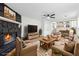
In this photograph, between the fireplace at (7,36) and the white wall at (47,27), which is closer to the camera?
the fireplace at (7,36)

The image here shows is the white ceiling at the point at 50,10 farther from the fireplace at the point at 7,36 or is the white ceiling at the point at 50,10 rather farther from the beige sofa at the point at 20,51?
the beige sofa at the point at 20,51

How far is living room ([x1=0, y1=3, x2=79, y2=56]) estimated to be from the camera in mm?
2789

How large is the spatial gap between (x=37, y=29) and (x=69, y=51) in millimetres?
2037

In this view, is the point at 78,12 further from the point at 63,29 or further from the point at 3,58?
the point at 3,58

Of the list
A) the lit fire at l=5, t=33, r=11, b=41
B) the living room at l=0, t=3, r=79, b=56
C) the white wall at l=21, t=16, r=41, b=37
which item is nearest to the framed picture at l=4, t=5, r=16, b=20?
the living room at l=0, t=3, r=79, b=56

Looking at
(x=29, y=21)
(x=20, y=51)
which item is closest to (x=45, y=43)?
(x=29, y=21)

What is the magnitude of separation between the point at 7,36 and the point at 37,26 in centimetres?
138

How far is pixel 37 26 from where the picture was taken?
4.05 metres

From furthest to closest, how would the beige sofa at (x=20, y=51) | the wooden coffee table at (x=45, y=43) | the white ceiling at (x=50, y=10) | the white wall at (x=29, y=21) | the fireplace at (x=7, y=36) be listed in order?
1. the wooden coffee table at (x=45, y=43)
2. the white wall at (x=29, y=21)
3. the white ceiling at (x=50, y=10)
4. the fireplace at (x=7, y=36)
5. the beige sofa at (x=20, y=51)

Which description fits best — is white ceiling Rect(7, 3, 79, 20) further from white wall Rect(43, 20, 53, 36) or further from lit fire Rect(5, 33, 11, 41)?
lit fire Rect(5, 33, 11, 41)

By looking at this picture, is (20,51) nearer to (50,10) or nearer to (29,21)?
(29,21)

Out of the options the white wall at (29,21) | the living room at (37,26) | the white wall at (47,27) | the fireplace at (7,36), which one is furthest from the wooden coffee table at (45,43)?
the fireplace at (7,36)

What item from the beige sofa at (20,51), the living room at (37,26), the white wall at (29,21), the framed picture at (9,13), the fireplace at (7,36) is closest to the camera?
the beige sofa at (20,51)

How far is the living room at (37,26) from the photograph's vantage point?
2789 millimetres
